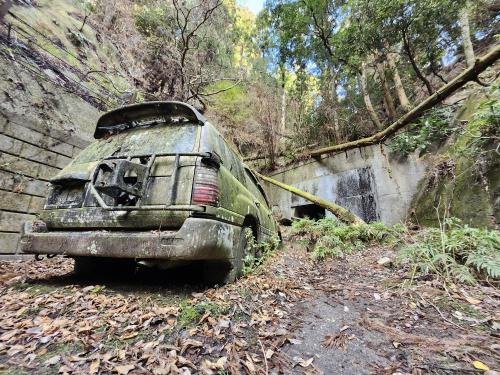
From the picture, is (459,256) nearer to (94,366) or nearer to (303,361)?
(303,361)

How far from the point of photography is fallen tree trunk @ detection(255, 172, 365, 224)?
734cm

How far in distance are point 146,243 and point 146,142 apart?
1237 millimetres

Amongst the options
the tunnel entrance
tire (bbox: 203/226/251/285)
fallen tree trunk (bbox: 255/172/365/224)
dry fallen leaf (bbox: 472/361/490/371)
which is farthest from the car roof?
the tunnel entrance

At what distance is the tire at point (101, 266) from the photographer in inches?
121

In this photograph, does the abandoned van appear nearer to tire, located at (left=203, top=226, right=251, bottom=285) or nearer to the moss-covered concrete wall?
tire, located at (left=203, top=226, right=251, bottom=285)

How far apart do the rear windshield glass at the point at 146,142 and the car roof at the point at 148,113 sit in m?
0.13

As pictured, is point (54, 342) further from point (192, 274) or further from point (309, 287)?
point (309, 287)

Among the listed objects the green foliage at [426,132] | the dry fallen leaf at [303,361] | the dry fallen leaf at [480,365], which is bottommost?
the dry fallen leaf at [303,361]

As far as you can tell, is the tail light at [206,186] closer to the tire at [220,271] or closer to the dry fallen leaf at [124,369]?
the tire at [220,271]

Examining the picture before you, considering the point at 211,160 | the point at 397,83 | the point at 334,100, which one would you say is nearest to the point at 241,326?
the point at 211,160

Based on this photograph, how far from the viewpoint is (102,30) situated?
371 inches

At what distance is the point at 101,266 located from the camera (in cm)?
322

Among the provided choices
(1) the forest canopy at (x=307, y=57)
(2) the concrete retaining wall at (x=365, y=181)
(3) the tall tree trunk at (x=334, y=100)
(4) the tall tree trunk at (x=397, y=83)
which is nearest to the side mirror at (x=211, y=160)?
(1) the forest canopy at (x=307, y=57)

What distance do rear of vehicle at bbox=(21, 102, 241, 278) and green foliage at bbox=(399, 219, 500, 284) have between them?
2695 millimetres
